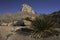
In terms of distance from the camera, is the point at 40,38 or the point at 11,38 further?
the point at 11,38

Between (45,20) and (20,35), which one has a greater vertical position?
(45,20)

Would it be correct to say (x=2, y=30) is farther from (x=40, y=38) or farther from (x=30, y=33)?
(x=40, y=38)

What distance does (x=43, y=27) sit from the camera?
33.0 ft

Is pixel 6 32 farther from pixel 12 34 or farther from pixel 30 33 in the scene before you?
pixel 30 33

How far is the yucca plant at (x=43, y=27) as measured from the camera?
9.60 meters

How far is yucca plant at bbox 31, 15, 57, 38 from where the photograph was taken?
960 cm

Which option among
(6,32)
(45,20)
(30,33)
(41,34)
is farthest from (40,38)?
(6,32)

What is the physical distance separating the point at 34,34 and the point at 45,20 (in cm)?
141

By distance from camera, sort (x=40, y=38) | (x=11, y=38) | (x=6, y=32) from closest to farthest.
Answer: (x=40, y=38)
(x=11, y=38)
(x=6, y=32)

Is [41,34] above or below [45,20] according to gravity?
→ below

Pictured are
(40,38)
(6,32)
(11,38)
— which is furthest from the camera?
(6,32)

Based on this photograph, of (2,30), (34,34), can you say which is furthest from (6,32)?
(34,34)

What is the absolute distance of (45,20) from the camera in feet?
35.2

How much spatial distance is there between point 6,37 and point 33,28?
173 centimetres
